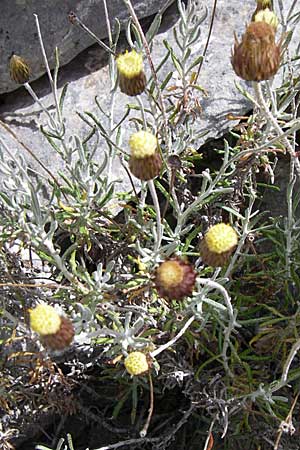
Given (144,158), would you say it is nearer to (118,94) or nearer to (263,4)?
(263,4)

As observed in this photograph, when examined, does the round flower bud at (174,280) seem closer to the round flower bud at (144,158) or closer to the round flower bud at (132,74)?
the round flower bud at (144,158)

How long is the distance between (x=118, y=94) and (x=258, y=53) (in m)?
1.20

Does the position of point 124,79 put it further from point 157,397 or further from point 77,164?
point 157,397

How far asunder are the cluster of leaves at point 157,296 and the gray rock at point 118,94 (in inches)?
5.7

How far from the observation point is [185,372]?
2.16 meters

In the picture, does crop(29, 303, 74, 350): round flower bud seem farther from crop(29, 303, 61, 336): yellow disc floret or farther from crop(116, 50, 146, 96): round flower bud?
crop(116, 50, 146, 96): round flower bud

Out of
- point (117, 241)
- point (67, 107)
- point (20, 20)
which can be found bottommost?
point (117, 241)

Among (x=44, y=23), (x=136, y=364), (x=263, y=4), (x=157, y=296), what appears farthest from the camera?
(x=44, y=23)

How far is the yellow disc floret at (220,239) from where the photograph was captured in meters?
1.61

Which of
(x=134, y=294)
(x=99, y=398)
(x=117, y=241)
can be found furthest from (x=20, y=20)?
(x=99, y=398)

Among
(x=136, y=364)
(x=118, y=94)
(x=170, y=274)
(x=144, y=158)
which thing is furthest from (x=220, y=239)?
(x=118, y=94)

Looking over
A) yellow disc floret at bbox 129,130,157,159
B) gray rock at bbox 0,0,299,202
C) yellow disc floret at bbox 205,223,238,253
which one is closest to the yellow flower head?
gray rock at bbox 0,0,299,202

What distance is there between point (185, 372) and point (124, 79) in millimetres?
932

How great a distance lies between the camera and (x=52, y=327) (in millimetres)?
1586
